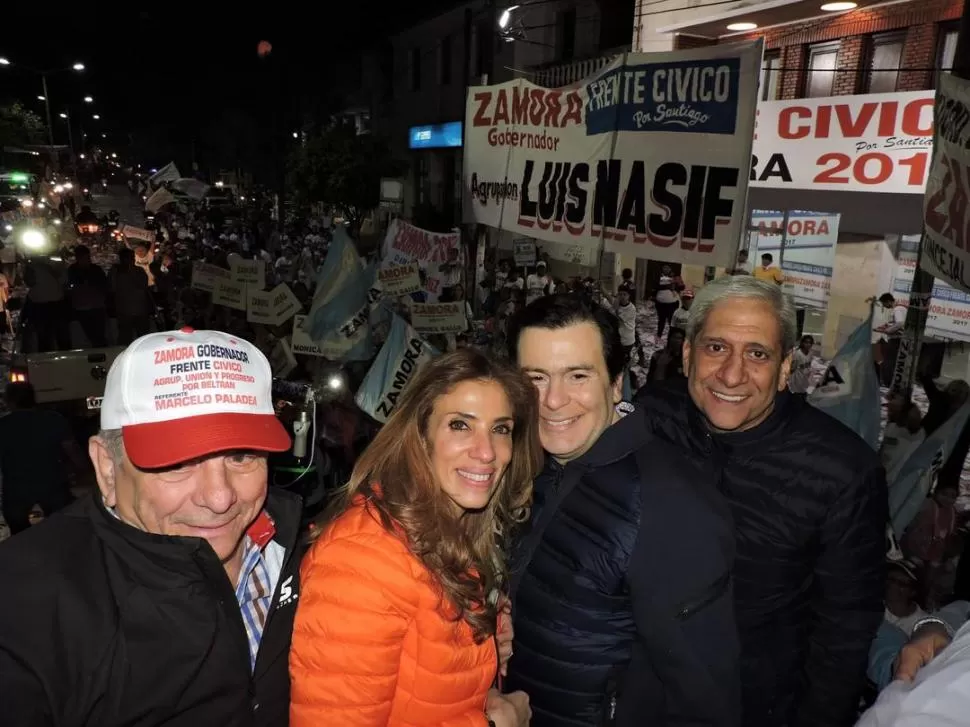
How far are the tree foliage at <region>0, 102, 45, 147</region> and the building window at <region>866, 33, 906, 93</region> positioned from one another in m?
46.9

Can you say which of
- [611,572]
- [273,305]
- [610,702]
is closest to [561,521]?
[611,572]

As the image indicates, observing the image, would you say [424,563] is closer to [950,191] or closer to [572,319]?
[572,319]

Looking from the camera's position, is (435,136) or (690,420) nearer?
(690,420)

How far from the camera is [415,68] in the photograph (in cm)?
3434

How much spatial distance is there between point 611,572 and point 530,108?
5711mm

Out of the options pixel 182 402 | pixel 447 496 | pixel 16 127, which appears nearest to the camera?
pixel 182 402

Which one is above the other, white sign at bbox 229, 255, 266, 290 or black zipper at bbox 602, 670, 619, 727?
white sign at bbox 229, 255, 266, 290

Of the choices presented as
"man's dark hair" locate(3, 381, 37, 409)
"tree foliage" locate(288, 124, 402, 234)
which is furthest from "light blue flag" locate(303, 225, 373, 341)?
"tree foliage" locate(288, 124, 402, 234)

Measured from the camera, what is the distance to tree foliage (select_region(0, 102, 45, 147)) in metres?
41.1

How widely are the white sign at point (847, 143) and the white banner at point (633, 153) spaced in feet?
17.7

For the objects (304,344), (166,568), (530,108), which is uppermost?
(530,108)

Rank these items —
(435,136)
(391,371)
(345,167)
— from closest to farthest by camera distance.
Answer: (391,371) < (435,136) < (345,167)

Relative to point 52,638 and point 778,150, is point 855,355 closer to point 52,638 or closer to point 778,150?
point 52,638

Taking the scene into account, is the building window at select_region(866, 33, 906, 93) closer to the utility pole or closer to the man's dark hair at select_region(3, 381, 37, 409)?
the utility pole
